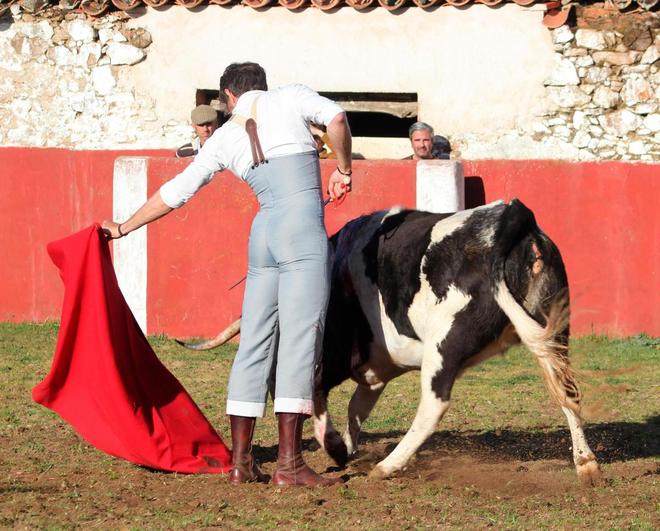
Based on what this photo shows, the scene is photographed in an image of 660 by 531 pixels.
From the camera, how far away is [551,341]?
4977 millimetres

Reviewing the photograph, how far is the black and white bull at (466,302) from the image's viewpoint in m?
5.01

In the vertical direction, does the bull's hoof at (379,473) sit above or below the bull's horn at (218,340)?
below

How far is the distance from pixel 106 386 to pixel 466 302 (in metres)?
1.60

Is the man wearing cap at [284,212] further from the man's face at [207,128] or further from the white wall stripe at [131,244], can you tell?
the white wall stripe at [131,244]

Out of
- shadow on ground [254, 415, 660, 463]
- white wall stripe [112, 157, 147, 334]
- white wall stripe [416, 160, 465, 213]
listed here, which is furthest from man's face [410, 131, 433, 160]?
shadow on ground [254, 415, 660, 463]

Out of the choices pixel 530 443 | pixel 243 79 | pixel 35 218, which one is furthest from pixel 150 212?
pixel 35 218

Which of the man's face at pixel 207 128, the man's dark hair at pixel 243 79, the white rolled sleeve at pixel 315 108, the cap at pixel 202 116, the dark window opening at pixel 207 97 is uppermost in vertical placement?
the dark window opening at pixel 207 97

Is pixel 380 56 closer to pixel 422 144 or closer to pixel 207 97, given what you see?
pixel 422 144

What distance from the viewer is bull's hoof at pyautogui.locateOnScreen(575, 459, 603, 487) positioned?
16.6 ft

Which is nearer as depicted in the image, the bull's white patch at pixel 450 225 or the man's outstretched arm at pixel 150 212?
the man's outstretched arm at pixel 150 212

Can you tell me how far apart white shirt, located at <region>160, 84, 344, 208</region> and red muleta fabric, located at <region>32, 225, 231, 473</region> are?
2.16ft

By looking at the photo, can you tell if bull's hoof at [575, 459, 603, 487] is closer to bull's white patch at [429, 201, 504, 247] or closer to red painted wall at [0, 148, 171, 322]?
bull's white patch at [429, 201, 504, 247]

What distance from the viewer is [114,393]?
5.45 metres

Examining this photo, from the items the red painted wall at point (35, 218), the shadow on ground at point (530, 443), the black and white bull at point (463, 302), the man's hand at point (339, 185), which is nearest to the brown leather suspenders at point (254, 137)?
the man's hand at point (339, 185)
